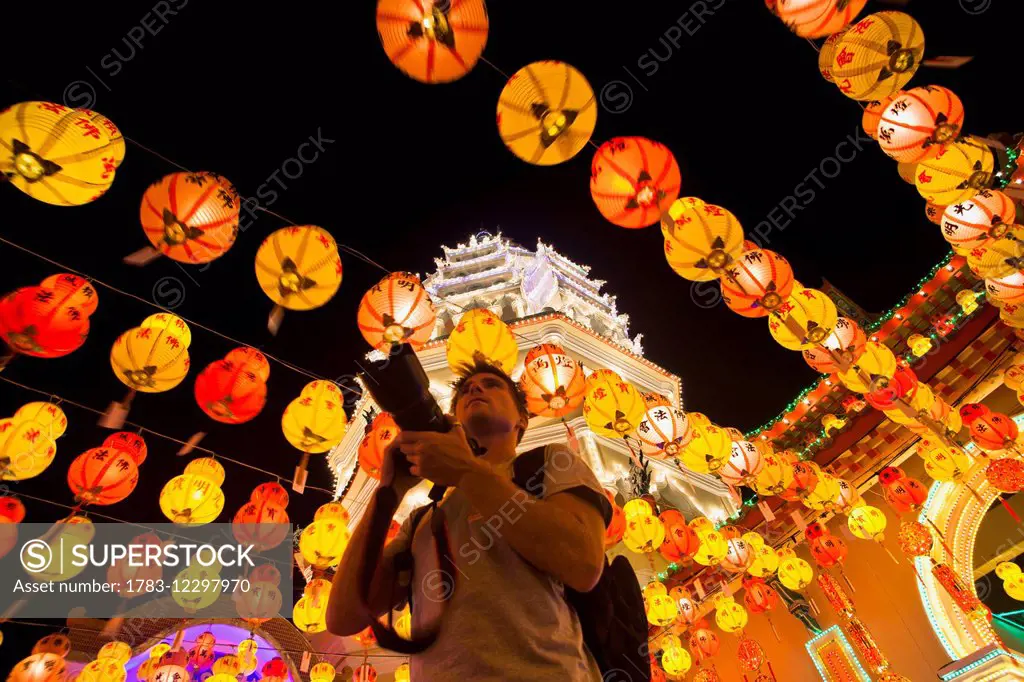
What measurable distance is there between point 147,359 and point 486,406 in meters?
5.07

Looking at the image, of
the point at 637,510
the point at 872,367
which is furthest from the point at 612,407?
the point at 872,367

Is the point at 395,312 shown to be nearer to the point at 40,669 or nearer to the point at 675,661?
the point at 675,661

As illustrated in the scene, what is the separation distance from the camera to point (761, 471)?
309 inches

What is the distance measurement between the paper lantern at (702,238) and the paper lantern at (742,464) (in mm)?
3250

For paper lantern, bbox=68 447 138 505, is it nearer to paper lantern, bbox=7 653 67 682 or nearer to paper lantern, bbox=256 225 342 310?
Result: paper lantern, bbox=256 225 342 310

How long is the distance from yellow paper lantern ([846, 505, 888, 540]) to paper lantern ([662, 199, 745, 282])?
4961 millimetres

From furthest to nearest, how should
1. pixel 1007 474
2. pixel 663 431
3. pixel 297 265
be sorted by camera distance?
pixel 663 431 < pixel 1007 474 < pixel 297 265

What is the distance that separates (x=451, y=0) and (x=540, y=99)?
1.03 meters

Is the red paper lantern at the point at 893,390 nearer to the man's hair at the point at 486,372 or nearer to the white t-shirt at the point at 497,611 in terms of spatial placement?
the man's hair at the point at 486,372

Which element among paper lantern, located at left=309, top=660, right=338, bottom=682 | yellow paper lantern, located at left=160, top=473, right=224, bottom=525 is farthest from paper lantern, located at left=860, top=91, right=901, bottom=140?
paper lantern, located at left=309, top=660, right=338, bottom=682

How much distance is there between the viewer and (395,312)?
254 inches

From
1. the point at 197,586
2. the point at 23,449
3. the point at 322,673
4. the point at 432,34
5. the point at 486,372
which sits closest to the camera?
the point at 486,372

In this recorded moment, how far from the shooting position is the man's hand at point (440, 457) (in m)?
1.59

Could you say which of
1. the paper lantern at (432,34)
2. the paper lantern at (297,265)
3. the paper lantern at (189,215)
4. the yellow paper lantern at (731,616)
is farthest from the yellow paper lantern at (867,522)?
the paper lantern at (189,215)
